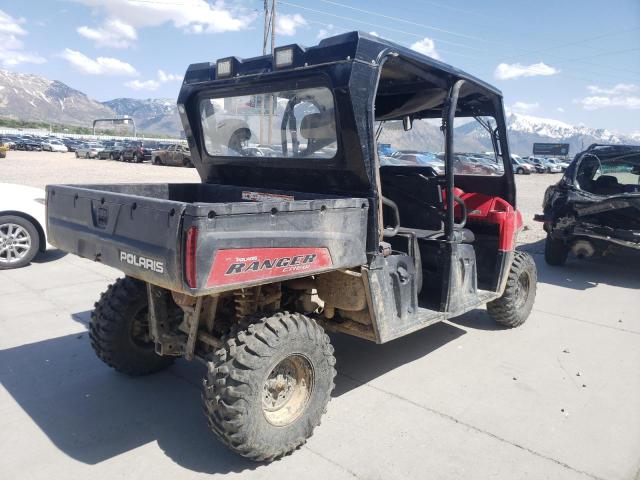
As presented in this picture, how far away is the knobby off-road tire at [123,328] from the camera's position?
12.0 ft

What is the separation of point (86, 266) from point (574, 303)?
6.52m

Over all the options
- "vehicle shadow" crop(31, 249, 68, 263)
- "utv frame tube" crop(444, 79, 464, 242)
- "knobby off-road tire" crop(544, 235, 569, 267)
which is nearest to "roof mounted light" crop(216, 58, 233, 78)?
"utv frame tube" crop(444, 79, 464, 242)

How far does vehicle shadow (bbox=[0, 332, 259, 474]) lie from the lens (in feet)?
9.82

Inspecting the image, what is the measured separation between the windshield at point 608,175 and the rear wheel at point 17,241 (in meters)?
8.13

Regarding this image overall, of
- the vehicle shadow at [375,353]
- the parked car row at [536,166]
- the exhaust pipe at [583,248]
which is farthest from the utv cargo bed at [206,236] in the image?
the parked car row at [536,166]

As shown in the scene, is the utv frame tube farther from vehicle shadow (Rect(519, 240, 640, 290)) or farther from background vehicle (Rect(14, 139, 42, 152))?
background vehicle (Rect(14, 139, 42, 152))

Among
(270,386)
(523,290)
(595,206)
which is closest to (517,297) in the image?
(523,290)

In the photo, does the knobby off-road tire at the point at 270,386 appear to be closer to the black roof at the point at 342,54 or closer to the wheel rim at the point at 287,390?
the wheel rim at the point at 287,390

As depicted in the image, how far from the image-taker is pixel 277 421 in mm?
2992

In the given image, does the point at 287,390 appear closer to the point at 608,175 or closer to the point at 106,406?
the point at 106,406

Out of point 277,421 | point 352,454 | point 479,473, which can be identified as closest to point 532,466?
point 479,473

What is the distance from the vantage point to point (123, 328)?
369 centimetres

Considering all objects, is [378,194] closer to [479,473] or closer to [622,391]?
[479,473]

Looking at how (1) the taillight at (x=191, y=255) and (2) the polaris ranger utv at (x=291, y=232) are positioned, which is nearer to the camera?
(1) the taillight at (x=191, y=255)
